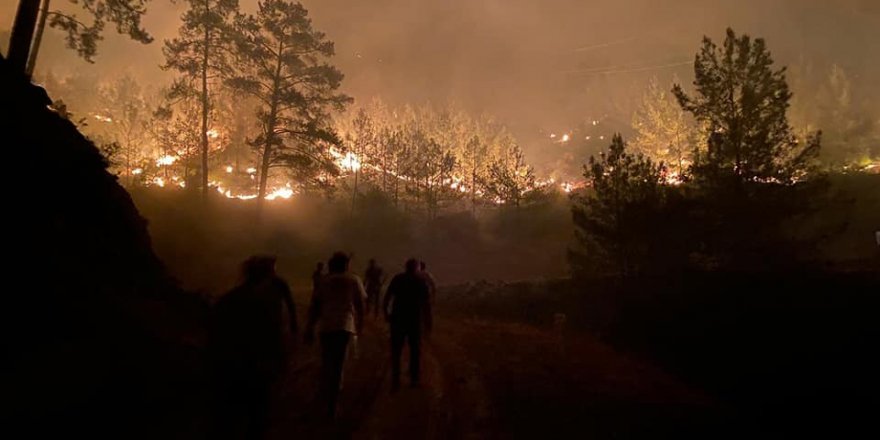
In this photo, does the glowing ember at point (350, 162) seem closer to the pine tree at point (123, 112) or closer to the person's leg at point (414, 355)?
the pine tree at point (123, 112)

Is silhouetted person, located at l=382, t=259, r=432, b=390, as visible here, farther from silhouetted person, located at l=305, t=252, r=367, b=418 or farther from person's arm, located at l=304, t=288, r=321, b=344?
person's arm, located at l=304, t=288, r=321, b=344

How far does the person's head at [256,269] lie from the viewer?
15.9ft

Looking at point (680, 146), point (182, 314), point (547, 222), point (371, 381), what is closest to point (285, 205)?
point (547, 222)

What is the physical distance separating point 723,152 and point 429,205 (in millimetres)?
37254

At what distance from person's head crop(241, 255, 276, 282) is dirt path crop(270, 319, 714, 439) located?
223cm

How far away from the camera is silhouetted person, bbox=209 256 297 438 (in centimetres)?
450

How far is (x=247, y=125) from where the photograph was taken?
5500 cm

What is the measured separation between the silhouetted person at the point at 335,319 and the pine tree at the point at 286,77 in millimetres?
26558

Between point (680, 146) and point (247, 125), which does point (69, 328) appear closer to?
point (247, 125)

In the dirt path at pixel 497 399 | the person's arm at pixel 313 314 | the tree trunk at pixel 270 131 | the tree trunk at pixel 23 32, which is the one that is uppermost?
the tree trunk at pixel 270 131

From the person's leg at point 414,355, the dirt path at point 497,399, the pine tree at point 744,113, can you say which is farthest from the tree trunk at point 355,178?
the person's leg at point 414,355

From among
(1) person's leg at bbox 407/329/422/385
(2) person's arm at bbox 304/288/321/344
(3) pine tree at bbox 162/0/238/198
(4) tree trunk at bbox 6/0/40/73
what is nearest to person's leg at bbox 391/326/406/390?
(1) person's leg at bbox 407/329/422/385

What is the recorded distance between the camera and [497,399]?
299 inches

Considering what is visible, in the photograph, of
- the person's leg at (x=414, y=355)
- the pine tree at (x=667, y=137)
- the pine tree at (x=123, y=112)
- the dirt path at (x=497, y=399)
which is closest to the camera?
the dirt path at (x=497, y=399)
